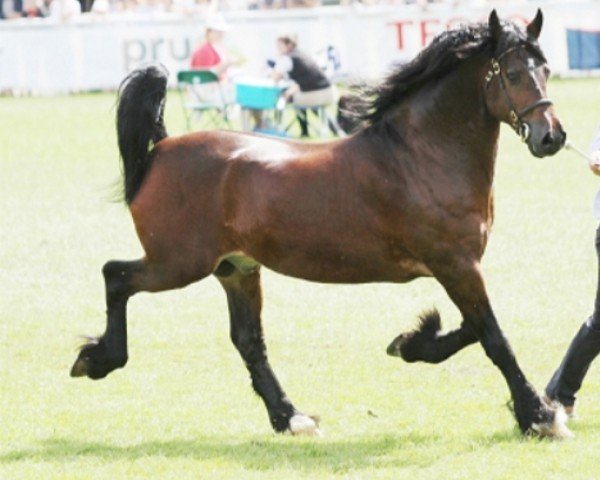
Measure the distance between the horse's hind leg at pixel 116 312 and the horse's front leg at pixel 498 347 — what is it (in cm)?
154

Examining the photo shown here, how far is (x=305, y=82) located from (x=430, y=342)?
16356mm

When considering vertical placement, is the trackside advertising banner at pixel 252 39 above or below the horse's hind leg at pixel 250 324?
below

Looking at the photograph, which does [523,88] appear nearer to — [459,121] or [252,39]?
[459,121]

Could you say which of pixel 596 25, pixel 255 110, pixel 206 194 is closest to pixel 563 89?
pixel 596 25

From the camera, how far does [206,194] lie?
850 centimetres

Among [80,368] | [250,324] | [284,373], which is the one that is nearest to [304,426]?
[250,324]

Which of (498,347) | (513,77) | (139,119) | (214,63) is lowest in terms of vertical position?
(214,63)

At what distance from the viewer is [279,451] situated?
7980 mm

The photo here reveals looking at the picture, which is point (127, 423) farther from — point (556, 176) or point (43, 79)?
point (43, 79)

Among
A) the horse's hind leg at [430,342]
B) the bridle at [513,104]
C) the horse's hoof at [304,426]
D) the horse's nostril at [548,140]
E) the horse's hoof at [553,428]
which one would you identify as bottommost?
the horse's hoof at [304,426]

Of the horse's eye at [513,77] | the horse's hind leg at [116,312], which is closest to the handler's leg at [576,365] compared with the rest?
the horse's eye at [513,77]

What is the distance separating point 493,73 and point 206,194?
1648 mm

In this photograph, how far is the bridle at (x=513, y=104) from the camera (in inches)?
304

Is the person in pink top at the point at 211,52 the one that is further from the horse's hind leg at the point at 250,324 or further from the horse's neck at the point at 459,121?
the horse's neck at the point at 459,121
